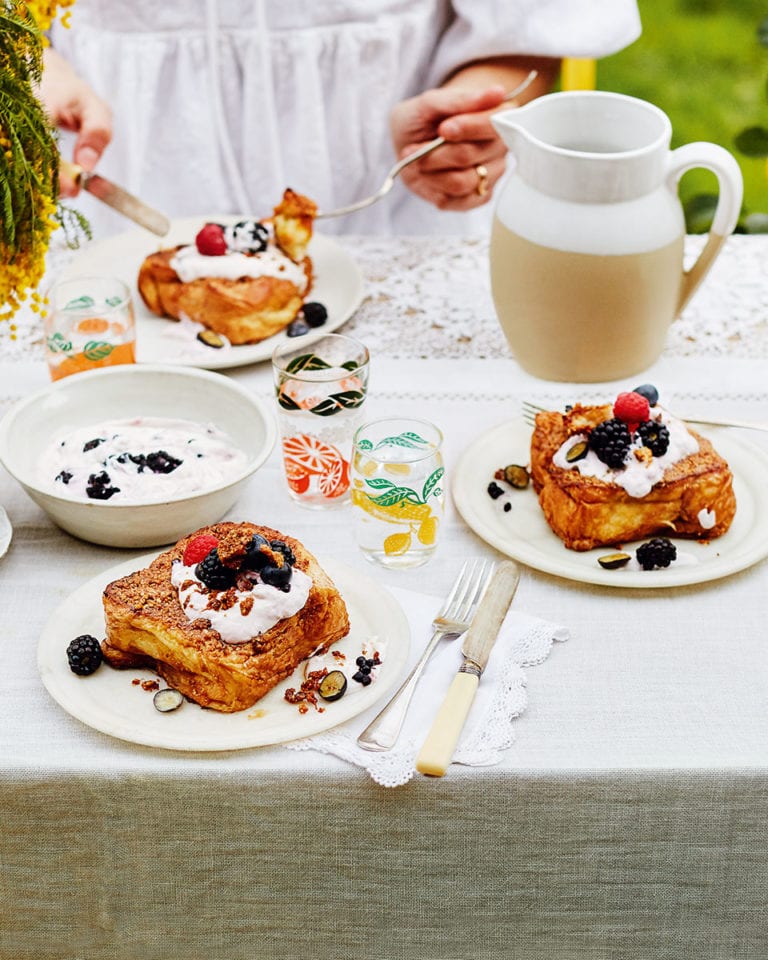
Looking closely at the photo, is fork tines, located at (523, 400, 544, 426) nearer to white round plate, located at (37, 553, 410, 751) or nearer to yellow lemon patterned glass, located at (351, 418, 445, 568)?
yellow lemon patterned glass, located at (351, 418, 445, 568)

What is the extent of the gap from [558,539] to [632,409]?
0.60ft

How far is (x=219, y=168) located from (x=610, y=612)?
1628 mm

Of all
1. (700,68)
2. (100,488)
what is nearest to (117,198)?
(100,488)

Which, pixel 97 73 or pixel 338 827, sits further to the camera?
pixel 97 73

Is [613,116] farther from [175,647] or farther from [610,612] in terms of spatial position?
[175,647]

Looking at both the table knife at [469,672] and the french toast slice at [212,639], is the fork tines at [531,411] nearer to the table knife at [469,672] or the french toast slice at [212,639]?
the table knife at [469,672]

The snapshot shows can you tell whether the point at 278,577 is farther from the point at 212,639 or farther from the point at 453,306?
the point at 453,306

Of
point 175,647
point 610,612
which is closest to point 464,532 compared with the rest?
point 610,612

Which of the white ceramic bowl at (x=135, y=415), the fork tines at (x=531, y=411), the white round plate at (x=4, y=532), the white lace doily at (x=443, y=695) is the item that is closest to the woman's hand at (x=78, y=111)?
the white ceramic bowl at (x=135, y=415)

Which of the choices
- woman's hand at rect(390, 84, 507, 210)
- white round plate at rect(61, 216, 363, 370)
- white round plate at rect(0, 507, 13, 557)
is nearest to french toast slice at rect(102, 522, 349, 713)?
white round plate at rect(0, 507, 13, 557)

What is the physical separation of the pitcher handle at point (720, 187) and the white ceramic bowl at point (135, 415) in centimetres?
69

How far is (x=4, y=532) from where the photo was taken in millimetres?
1468

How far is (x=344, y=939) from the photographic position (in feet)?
3.94

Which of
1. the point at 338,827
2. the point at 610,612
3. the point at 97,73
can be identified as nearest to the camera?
the point at 338,827
